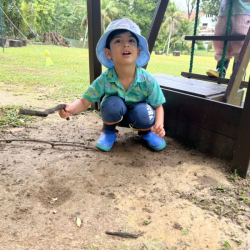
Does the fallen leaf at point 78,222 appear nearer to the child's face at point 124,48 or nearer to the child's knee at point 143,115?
the child's knee at point 143,115

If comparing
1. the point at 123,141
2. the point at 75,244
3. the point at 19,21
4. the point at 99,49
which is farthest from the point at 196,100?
the point at 19,21

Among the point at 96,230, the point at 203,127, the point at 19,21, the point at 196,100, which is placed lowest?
the point at 96,230

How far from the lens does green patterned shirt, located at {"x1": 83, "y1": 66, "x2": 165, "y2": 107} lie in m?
2.01

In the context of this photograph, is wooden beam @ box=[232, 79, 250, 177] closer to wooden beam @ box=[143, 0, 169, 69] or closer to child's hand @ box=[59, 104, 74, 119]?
child's hand @ box=[59, 104, 74, 119]

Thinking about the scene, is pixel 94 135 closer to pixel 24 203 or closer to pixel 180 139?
pixel 180 139

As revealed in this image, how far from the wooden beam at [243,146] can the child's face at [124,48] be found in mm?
873

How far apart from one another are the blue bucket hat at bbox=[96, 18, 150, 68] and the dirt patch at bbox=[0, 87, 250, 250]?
→ 763mm

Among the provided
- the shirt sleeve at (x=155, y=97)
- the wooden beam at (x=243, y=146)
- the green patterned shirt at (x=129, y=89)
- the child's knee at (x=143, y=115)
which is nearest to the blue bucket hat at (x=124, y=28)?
the green patterned shirt at (x=129, y=89)

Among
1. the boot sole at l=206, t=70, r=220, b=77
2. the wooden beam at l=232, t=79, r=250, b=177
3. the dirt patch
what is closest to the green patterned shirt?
the dirt patch

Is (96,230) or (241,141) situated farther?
(241,141)

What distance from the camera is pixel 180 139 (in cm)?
222

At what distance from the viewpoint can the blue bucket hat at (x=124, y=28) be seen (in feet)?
5.98

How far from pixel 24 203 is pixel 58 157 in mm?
577

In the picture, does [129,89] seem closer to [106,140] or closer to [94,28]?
[106,140]
